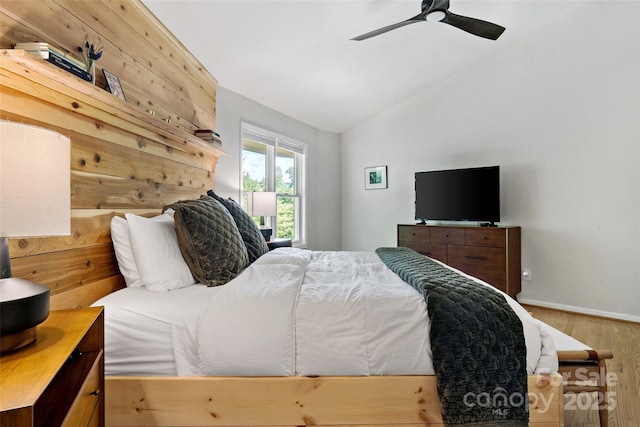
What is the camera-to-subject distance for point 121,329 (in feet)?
4.30

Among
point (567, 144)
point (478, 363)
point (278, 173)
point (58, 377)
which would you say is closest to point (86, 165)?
point (58, 377)

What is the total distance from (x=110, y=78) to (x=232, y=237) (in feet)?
3.68

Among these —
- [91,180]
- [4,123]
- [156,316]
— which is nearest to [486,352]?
[156,316]

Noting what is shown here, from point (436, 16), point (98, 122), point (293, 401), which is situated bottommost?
point (293, 401)

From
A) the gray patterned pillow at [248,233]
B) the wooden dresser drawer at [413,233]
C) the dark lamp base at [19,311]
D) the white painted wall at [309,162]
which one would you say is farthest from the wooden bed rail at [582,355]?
the white painted wall at [309,162]

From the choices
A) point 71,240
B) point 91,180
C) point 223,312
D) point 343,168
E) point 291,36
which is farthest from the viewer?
point 343,168

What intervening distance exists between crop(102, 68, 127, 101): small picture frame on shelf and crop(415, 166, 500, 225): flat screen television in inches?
131

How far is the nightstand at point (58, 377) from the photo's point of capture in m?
0.58

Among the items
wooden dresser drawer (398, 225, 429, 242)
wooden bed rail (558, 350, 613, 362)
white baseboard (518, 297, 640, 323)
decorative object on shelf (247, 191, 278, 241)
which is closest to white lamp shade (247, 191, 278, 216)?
decorative object on shelf (247, 191, 278, 241)

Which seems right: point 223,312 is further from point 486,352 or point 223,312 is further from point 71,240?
point 486,352

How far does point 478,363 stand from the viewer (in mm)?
1191

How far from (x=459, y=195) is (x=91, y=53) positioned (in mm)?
3559

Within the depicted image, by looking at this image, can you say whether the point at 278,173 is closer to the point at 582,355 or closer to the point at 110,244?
the point at 110,244

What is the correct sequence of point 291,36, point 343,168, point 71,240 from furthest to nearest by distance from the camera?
point 343,168 < point 291,36 < point 71,240
